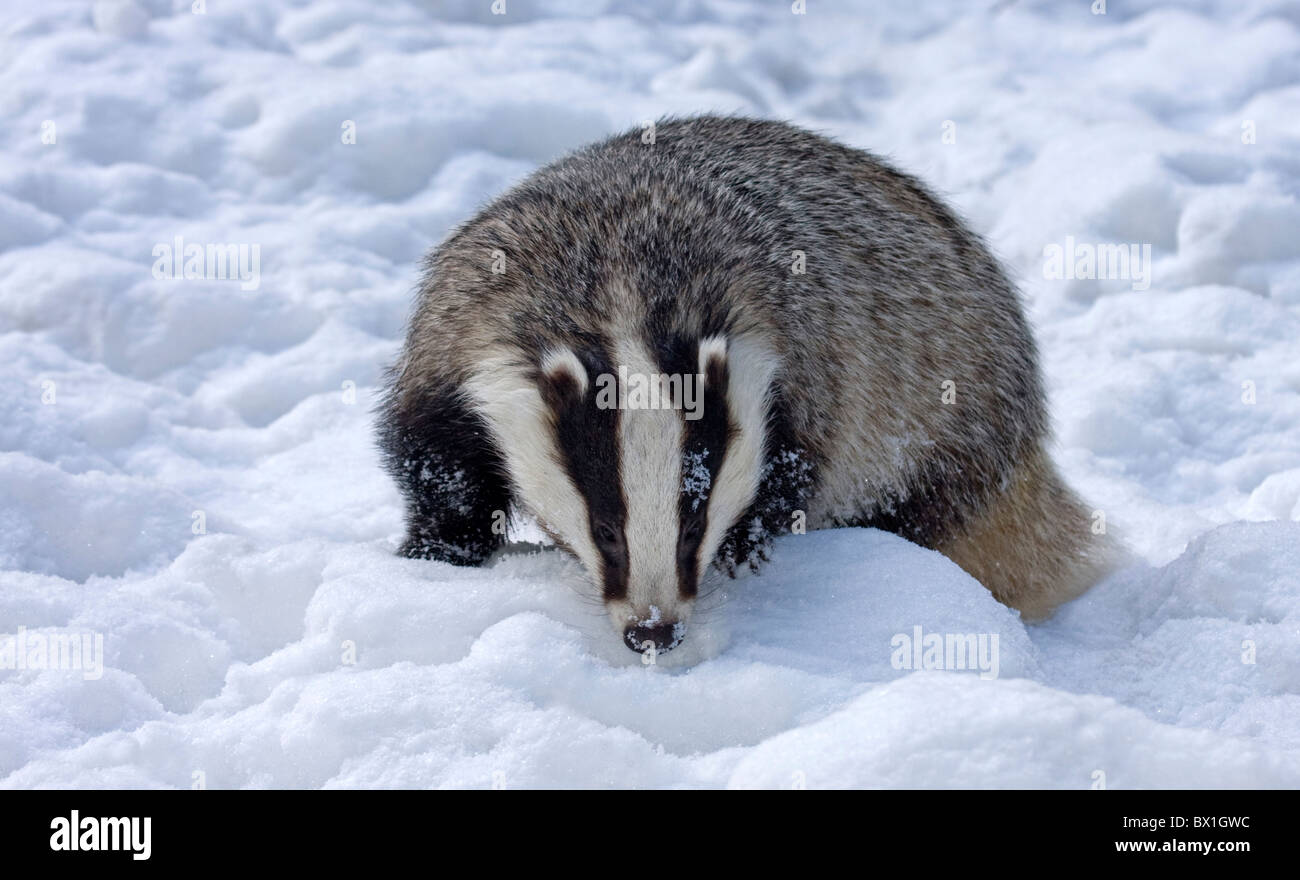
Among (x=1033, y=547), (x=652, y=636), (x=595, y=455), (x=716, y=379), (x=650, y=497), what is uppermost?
(x=716, y=379)

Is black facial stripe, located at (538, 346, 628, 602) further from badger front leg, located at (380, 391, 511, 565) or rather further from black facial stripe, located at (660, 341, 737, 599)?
badger front leg, located at (380, 391, 511, 565)

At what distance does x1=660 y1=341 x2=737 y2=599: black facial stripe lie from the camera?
303cm

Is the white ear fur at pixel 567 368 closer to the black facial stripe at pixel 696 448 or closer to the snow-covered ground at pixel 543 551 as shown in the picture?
the black facial stripe at pixel 696 448

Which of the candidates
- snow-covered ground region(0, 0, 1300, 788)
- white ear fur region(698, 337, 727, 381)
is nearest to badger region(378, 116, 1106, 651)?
white ear fur region(698, 337, 727, 381)

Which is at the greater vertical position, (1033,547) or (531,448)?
(531,448)

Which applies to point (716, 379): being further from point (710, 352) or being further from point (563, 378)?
point (563, 378)

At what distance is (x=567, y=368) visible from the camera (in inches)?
120

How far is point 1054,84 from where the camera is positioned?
8391 mm

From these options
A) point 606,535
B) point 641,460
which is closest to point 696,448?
point 641,460

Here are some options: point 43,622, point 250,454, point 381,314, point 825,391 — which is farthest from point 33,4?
point 825,391

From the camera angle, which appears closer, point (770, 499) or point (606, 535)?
point (606, 535)

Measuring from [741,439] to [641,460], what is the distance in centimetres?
39

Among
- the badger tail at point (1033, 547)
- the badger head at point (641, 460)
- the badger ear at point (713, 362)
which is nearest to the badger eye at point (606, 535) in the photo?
the badger head at point (641, 460)

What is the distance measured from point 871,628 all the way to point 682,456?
0.73 meters
